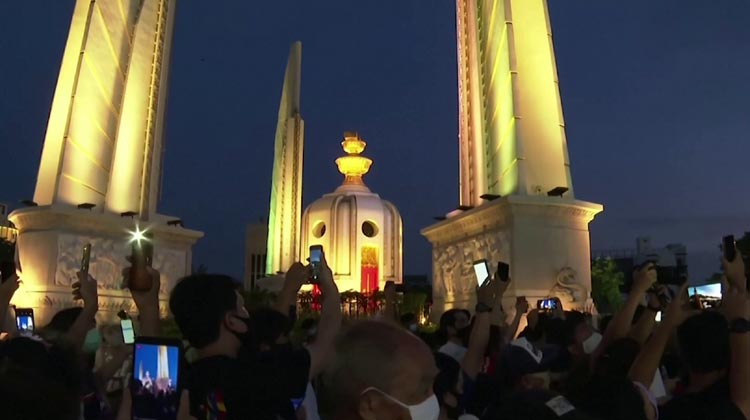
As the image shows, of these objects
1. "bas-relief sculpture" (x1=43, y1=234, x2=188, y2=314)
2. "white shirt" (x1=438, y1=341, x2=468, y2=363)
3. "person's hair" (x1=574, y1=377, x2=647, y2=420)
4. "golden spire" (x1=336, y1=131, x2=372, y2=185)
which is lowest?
"person's hair" (x1=574, y1=377, x2=647, y2=420)

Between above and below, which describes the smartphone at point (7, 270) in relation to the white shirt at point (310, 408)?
above

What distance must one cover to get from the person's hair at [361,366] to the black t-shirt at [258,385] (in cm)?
61

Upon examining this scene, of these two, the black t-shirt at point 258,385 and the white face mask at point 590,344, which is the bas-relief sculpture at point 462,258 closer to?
the white face mask at point 590,344

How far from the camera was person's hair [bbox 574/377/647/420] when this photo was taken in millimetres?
2199

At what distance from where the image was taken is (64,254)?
581 inches

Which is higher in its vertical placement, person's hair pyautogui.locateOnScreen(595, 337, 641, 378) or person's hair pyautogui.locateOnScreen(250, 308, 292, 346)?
person's hair pyautogui.locateOnScreen(250, 308, 292, 346)

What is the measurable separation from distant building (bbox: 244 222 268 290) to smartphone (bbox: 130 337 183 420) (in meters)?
40.7

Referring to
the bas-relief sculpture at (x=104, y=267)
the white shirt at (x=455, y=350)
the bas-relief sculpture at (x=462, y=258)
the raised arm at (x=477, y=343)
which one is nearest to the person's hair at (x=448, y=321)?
the white shirt at (x=455, y=350)

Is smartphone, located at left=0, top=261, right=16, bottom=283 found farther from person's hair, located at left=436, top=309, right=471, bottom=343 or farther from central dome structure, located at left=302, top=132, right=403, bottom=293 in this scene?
central dome structure, located at left=302, top=132, right=403, bottom=293

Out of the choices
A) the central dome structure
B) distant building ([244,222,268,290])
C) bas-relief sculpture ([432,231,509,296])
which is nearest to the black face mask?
bas-relief sculpture ([432,231,509,296])

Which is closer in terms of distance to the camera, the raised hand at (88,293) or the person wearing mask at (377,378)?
the person wearing mask at (377,378)

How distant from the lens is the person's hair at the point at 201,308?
7.91ft

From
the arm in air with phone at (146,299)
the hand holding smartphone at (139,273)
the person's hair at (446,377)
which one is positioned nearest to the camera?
the person's hair at (446,377)

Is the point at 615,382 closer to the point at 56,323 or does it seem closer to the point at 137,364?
the point at 137,364
